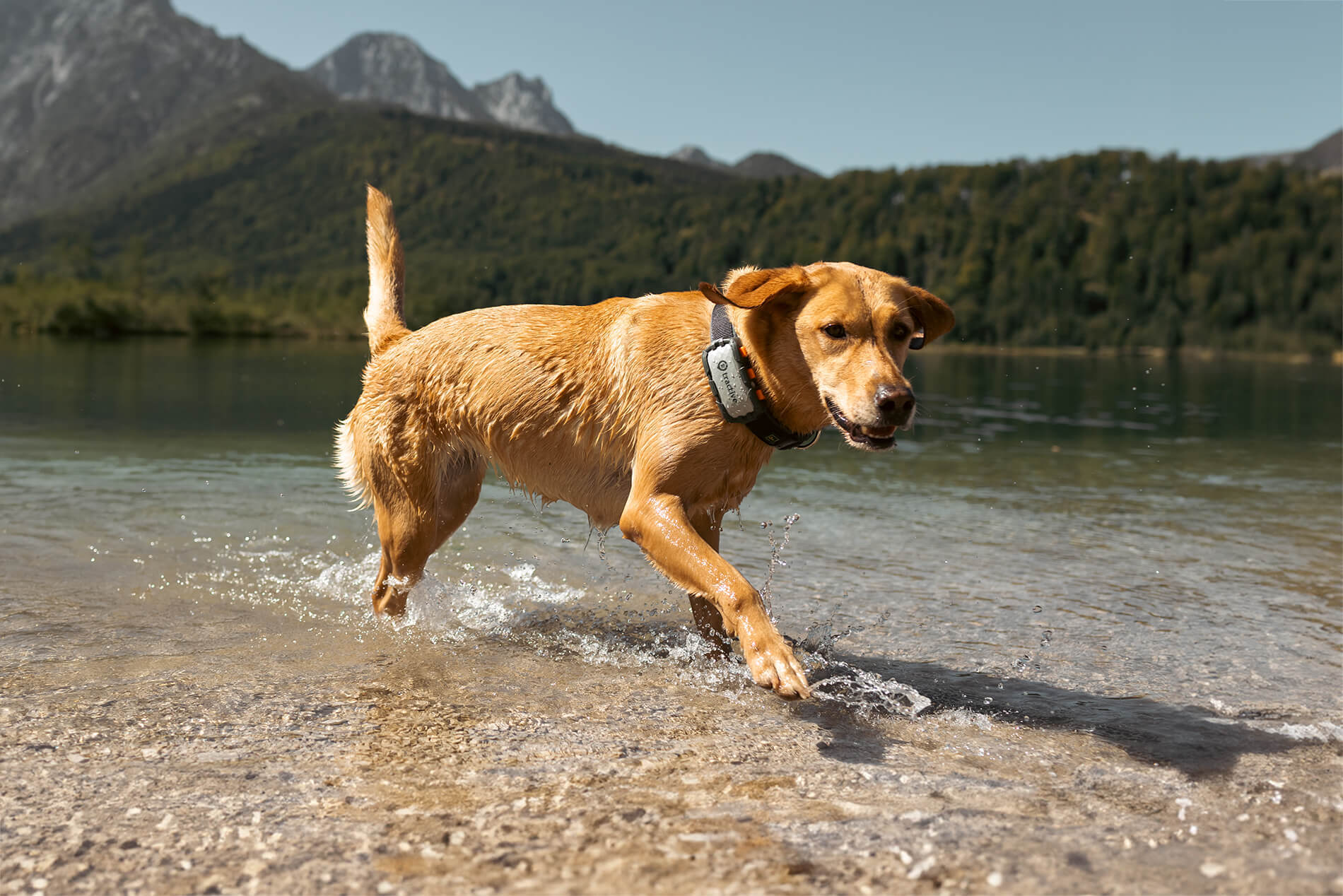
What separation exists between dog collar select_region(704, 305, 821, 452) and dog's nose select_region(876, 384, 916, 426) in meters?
0.71

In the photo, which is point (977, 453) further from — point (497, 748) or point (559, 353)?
point (497, 748)

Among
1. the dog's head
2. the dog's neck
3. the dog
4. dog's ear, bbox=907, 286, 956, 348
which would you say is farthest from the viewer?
dog's ear, bbox=907, 286, 956, 348

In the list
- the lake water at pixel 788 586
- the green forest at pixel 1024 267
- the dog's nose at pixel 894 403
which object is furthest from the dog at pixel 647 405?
the green forest at pixel 1024 267

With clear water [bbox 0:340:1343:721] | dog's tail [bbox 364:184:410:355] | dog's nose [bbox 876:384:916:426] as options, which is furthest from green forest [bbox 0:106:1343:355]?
dog's nose [bbox 876:384:916:426]

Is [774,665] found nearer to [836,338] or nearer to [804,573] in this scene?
[836,338]

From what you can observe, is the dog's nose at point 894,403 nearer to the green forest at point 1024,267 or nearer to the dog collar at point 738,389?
the dog collar at point 738,389

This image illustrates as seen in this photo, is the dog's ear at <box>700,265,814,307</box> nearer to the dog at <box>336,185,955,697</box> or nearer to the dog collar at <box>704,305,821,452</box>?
the dog at <box>336,185,955,697</box>

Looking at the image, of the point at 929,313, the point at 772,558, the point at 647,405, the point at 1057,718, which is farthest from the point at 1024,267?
the point at 647,405

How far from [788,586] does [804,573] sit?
50 cm

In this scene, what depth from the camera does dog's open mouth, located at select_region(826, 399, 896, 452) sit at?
4699mm

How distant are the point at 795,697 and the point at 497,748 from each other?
1313mm

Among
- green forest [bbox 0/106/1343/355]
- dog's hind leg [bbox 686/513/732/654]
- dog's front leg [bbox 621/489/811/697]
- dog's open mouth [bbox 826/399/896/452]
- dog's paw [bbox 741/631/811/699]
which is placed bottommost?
dog's hind leg [bbox 686/513/732/654]

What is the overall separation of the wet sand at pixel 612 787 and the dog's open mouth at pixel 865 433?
4.51ft

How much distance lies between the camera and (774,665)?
171 inches
